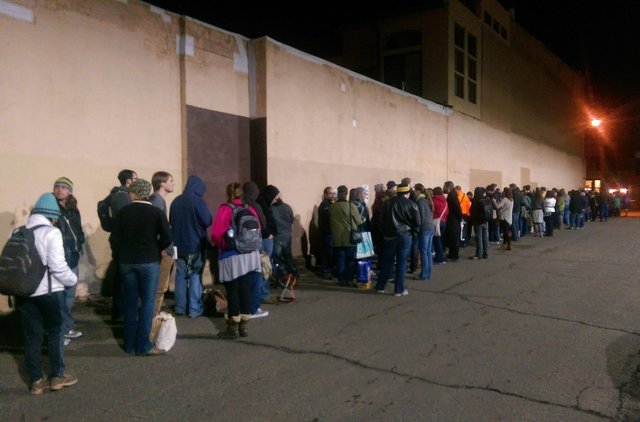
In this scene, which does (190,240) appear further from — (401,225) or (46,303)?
(401,225)

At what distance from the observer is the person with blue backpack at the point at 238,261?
5676 millimetres

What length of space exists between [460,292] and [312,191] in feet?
14.8

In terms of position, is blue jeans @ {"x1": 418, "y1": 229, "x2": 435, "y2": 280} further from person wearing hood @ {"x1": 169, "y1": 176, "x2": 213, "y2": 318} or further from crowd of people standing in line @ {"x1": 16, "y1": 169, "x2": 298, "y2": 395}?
person wearing hood @ {"x1": 169, "y1": 176, "x2": 213, "y2": 318}

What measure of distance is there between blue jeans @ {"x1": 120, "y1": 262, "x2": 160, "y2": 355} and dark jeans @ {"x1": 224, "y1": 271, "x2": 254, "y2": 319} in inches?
36.6

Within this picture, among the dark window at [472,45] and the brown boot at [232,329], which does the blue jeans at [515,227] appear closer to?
the dark window at [472,45]

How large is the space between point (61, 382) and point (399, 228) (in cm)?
522

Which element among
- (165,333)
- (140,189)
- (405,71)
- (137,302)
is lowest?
(165,333)

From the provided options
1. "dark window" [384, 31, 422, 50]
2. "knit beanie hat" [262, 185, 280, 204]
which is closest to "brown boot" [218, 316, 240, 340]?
"knit beanie hat" [262, 185, 280, 204]

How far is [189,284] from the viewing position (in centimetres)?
668

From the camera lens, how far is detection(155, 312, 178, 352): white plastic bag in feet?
17.0

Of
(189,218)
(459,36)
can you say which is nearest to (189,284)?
(189,218)

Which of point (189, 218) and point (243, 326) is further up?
point (189, 218)

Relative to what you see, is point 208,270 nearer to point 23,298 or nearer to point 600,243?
point 23,298

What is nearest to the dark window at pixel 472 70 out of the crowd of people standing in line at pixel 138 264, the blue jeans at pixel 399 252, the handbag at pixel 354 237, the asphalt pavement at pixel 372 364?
the handbag at pixel 354 237
